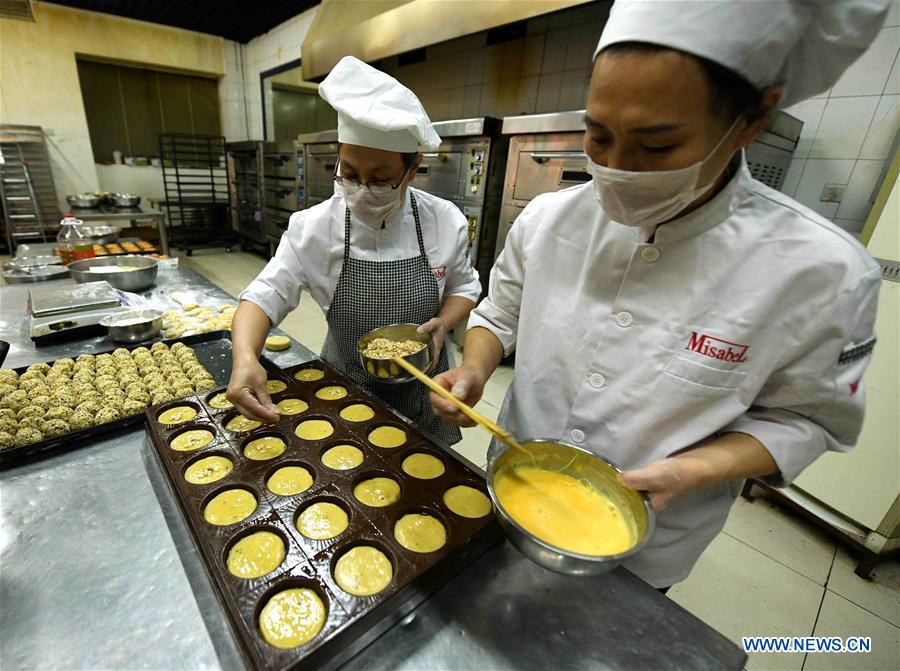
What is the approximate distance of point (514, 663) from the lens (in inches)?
27.5

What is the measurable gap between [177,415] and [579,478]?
43.0 inches

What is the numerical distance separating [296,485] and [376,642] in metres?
0.40

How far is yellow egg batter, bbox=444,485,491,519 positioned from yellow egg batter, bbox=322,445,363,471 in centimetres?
26

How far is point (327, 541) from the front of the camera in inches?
33.2

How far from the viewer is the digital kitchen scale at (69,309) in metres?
1.71

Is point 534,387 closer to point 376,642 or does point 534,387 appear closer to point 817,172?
point 376,642

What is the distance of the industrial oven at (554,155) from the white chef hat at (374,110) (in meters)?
1.55

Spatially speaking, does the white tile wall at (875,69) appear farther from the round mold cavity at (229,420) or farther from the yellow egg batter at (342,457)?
the round mold cavity at (229,420)

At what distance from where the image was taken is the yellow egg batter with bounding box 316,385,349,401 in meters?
1.35

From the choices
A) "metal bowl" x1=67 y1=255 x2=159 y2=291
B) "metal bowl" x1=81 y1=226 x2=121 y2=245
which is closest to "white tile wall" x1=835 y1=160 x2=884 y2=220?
"metal bowl" x1=67 y1=255 x2=159 y2=291

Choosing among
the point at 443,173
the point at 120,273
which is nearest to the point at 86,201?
the point at 120,273

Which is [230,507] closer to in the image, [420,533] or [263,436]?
[263,436]

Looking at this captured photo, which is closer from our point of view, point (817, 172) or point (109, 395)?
point (109, 395)

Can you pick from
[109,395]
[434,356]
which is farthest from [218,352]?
[434,356]
